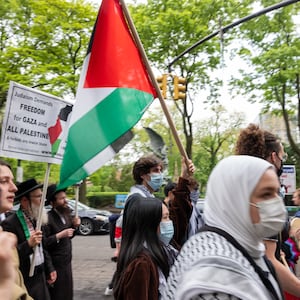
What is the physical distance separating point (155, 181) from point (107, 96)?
1.32 m

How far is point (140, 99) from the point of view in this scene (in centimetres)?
399

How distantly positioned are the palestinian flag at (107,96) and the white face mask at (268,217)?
1884mm

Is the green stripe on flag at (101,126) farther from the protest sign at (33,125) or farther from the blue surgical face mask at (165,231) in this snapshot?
the protest sign at (33,125)

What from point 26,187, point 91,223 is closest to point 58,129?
point 26,187

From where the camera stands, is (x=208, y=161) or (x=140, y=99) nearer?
(x=140, y=99)

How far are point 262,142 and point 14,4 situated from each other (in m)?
18.8

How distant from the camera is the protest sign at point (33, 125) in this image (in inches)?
171

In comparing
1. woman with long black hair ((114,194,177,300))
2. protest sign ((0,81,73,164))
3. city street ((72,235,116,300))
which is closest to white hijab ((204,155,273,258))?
woman with long black hair ((114,194,177,300))

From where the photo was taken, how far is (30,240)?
4402mm

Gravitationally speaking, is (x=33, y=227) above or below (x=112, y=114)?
below

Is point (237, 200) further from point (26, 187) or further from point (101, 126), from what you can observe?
Result: point (26, 187)

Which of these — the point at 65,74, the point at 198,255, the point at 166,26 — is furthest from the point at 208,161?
the point at 198,255

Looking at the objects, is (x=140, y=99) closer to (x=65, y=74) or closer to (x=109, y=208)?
(x=65, y=74)

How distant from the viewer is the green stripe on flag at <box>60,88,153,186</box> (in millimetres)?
3721
